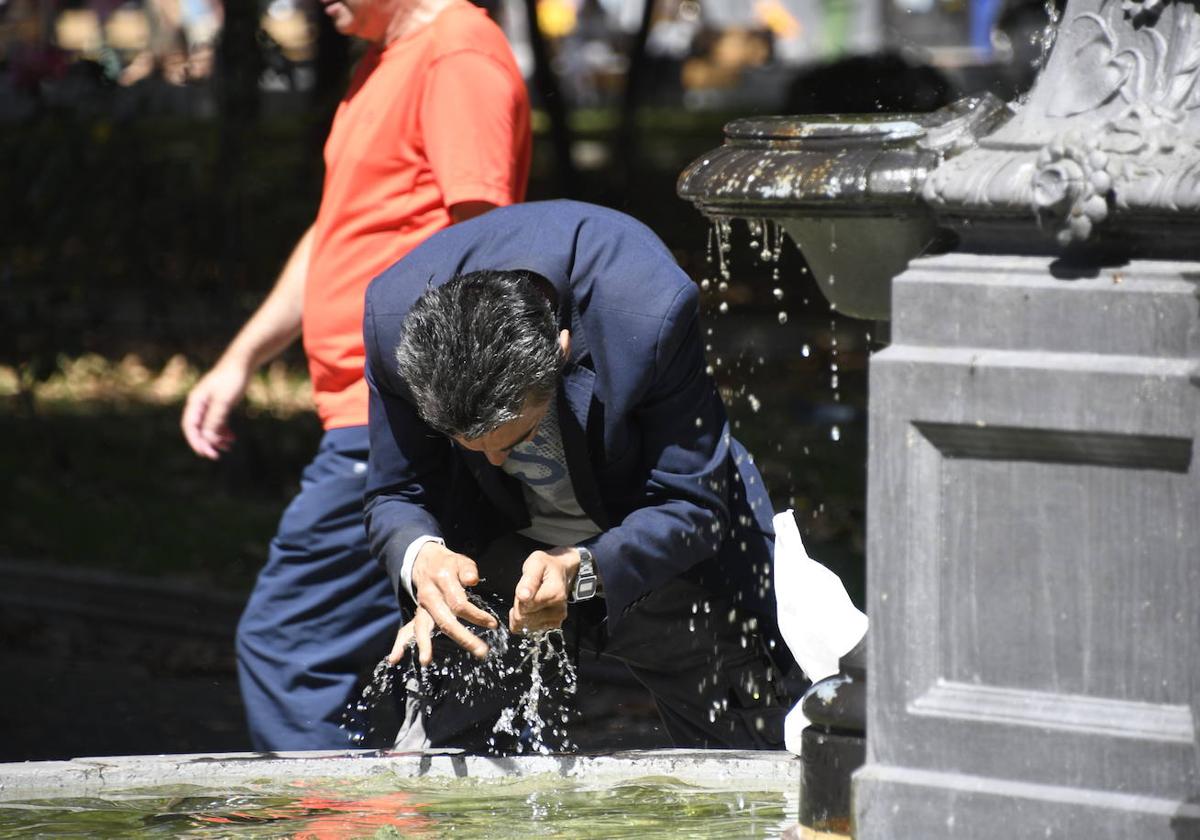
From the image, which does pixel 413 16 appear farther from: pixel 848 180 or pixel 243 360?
pixel 848 180

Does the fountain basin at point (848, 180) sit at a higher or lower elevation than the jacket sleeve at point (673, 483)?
higher

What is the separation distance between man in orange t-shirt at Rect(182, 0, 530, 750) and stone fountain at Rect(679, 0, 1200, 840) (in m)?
1.60

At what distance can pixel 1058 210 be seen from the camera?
2.68 meters

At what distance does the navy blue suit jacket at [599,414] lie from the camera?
3.44 metres

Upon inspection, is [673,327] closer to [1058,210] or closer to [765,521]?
[765,521]

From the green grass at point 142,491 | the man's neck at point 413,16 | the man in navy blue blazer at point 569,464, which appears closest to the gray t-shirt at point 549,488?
the man in navy blue blazer at point 569,464

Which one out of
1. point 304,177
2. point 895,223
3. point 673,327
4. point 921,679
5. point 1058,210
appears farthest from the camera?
point 304,177

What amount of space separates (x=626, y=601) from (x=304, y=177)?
9930mm

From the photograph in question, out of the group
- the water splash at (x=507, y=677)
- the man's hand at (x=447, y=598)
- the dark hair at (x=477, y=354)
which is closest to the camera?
the dark hair at (x=477, y=354)

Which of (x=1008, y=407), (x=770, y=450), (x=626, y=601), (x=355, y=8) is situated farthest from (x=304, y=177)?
(x=1008, y=407)

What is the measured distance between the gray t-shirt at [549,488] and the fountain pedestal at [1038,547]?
2.91 feet

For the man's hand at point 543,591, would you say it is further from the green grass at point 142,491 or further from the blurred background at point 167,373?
the green grass at point 142,491

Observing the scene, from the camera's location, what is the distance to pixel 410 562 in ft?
11.5

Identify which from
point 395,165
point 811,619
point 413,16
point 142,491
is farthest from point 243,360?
point 142,491
